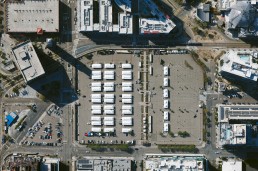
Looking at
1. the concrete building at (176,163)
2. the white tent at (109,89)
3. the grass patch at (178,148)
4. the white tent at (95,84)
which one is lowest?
the concrete building at (176,163)

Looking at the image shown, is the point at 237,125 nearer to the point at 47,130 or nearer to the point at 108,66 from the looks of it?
the point at 108,66

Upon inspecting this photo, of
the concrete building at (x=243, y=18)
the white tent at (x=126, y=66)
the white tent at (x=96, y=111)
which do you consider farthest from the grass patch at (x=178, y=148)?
the concrete building at (x=243, y=18)

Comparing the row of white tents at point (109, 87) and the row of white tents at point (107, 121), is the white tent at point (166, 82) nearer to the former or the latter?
the row of white tents at point (109, 87)

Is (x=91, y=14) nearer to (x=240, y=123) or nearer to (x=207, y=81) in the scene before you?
(x=207, y=81)

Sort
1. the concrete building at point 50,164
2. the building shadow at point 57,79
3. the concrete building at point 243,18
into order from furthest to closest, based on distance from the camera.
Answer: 1. the building shadow at point 57,79
2. the concrete building at point 50,164
3. the concrete building at point 243,18

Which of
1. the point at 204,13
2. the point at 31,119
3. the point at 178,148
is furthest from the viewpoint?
the point at 31,119

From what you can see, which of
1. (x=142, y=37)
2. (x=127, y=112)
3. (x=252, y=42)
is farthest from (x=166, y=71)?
(x=252, y=42)

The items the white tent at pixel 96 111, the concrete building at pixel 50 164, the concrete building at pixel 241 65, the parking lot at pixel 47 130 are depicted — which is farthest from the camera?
the parking lot at pixel 47 130
